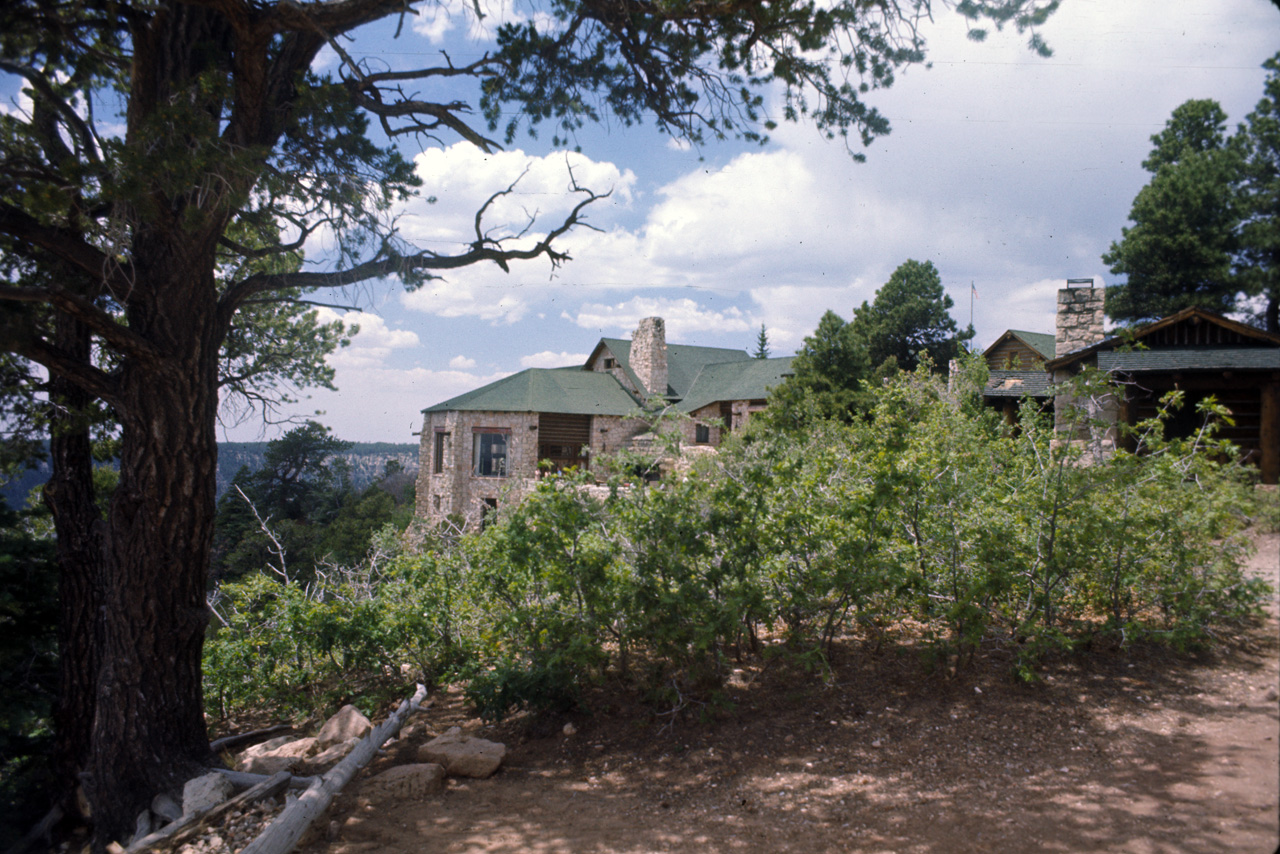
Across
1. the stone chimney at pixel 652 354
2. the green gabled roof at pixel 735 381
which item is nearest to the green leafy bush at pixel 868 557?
the green gabled roof at pixel 735 381

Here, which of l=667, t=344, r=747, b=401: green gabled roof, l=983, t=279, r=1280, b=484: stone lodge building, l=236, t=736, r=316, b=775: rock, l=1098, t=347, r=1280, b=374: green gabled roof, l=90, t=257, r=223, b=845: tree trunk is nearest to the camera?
l=90, t=257, r=223, b=845: tree trunk

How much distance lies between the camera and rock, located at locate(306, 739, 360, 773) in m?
5.25

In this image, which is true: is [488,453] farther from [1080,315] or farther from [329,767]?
[329,767]

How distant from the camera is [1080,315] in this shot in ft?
42.9

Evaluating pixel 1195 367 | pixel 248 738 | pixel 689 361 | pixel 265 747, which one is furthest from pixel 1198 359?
pixel 689 361

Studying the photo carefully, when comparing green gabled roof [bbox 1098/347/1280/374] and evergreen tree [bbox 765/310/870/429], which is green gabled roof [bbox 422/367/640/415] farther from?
green gabled roof [bbox 1098/347/1280/374]

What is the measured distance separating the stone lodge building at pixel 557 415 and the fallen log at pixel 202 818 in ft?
60.0

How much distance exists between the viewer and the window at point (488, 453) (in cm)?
2475

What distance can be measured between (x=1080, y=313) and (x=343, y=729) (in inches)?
532

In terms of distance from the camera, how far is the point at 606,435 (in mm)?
25750

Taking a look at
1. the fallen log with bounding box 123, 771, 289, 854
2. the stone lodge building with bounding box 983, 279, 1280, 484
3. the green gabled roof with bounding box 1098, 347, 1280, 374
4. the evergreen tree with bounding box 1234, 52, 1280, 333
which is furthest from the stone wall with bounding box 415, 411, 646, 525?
the evergreen tree with bounding box 1234, 52, 1280, 333

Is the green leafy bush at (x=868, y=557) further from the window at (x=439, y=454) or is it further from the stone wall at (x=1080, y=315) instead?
the window at (x=439, y=454)

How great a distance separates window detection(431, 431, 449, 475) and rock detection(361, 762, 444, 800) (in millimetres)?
21219

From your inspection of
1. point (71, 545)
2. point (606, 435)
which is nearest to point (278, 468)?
point (606, 435)
